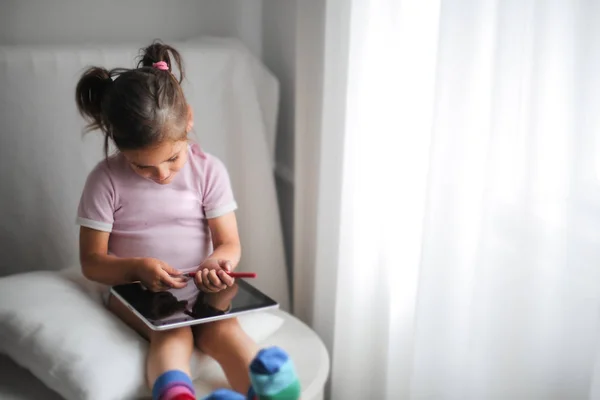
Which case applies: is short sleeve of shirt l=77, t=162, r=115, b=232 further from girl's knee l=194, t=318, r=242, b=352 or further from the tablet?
girl's knee l=194, t=318, r=242, b=352

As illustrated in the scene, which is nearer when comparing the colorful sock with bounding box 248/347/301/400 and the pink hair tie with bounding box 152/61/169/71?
the colorful sock with bounding box 248/347/301/400

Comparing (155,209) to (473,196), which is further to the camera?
(155,209)

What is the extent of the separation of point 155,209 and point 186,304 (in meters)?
0.20

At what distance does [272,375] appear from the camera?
35.4 inches

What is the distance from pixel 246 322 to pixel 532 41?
0.70 metres

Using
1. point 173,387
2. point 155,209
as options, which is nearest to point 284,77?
point 155,209

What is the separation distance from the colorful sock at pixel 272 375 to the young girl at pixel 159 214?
0.18 m

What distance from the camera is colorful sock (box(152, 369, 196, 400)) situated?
3.43 feet

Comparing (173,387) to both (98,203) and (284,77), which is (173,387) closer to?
(98,203)

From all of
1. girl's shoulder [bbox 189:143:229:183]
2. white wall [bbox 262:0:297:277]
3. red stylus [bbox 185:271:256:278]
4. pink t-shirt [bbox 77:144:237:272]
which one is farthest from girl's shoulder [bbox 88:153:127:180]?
white wall [bbox 262:0:297:277]

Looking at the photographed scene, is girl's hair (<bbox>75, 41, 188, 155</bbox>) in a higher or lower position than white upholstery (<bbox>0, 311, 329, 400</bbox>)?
higher

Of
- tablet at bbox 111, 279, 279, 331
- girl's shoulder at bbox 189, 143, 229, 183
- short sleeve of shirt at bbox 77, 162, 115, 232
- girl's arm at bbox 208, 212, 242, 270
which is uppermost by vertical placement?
girl's shoulder at bbox 189, 143, 229, 183

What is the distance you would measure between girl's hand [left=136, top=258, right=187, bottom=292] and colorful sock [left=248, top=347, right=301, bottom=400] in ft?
1.15

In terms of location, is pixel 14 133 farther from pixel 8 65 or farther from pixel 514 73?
pixel 514 73
